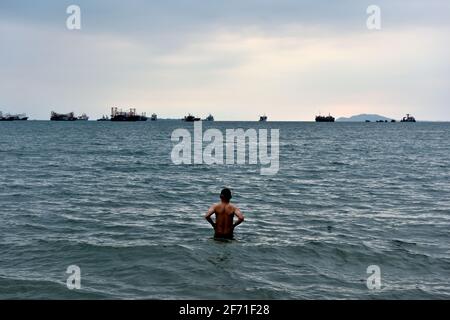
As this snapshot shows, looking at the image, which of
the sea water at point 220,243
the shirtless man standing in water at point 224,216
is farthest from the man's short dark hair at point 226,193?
the sea water at point 220,243

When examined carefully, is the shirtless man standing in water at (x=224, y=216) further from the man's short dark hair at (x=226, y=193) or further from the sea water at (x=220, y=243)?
the sea water at (x=220, y=243)

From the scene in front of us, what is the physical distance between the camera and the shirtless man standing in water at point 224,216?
16484 mm

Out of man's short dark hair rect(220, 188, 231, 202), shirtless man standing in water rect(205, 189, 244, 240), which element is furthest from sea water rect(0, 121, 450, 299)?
man's short dark hair rect(220, 188, 231, 202)

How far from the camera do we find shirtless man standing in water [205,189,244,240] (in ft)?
54.1

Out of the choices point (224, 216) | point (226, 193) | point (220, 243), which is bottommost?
point (220, 243)

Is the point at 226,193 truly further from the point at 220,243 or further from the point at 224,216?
the point at 220,243

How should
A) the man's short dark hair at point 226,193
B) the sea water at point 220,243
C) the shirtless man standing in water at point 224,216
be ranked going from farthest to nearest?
the shirtless man standing in water at point 224,216, the man's short dark hair at point 226,193, the sea water at point 220,243

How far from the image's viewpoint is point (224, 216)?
16906 millimetres

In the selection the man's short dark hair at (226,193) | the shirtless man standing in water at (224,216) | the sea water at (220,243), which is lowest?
the sea water at (220,243)

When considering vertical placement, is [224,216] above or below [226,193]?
below

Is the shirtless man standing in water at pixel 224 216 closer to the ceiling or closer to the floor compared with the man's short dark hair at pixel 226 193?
closer to the floor

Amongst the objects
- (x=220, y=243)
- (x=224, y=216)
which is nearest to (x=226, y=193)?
(x=224, y=216)
